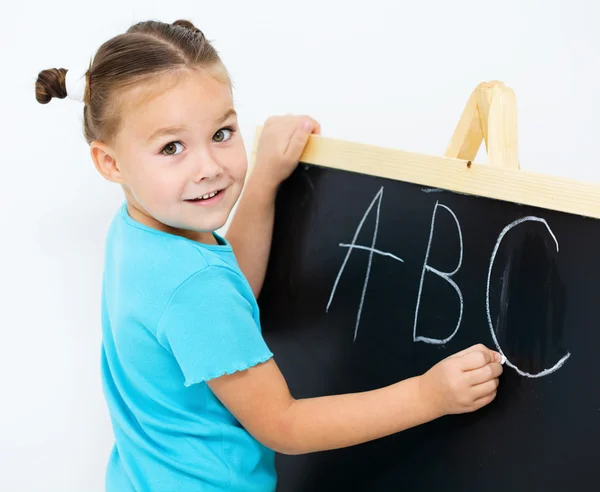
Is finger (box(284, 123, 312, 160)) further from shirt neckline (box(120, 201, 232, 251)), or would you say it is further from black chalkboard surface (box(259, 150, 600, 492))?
shirt neckline (box(120, 201, 232, 251))

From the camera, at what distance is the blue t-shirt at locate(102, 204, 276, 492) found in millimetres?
1056

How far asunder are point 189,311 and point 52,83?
0.41 m

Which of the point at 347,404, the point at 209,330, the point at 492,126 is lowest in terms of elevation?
the point at 347,404

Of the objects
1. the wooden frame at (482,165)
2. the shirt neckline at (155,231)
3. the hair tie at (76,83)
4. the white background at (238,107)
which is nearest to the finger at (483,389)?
the wooden frame at (482,165)

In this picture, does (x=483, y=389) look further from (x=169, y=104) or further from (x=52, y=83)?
(x=52, y=83)

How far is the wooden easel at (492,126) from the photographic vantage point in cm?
112

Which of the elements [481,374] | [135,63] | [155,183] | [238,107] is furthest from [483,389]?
[238,107]

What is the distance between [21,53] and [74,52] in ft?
0.39

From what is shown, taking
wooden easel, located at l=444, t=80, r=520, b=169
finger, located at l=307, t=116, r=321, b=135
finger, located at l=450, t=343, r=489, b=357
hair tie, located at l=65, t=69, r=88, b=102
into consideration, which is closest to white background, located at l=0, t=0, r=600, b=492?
finger, located at l=307, t=116, r=321, b=135

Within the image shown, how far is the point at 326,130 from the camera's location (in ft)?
5.90

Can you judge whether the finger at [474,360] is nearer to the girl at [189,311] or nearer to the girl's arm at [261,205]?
the girl at [189,311]

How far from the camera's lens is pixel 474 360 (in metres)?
1.07

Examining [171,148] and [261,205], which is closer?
[171,148]

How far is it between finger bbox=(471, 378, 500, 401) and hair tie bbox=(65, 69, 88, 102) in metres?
0.67
